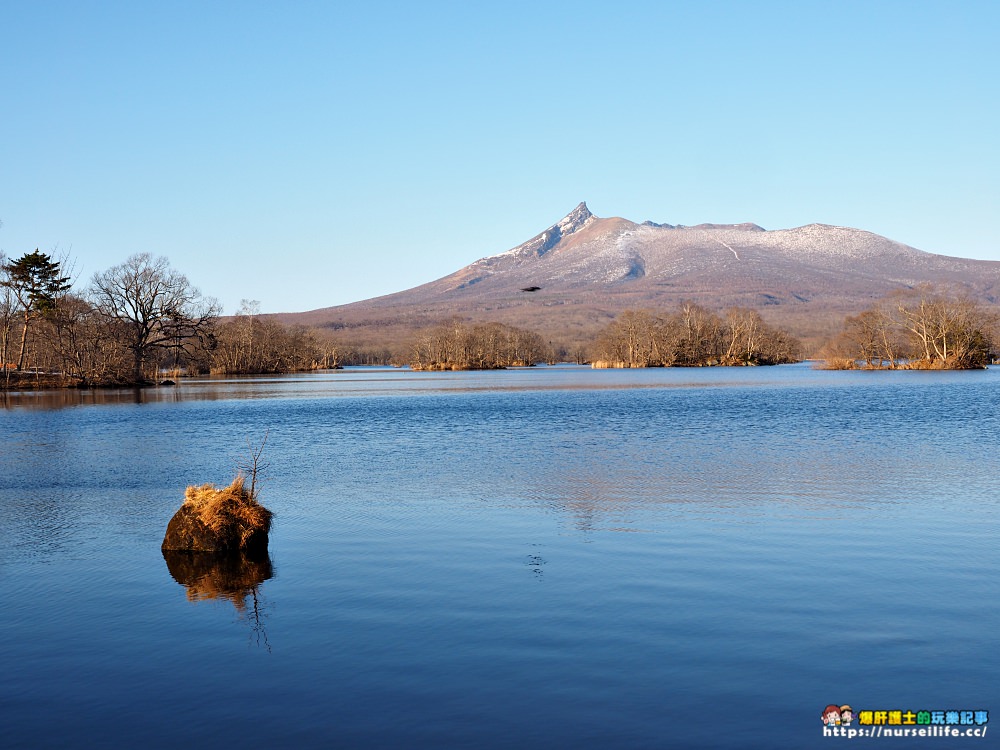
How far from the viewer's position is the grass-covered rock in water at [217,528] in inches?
552

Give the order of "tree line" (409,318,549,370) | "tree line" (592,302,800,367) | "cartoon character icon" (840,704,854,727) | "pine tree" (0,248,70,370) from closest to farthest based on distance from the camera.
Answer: "cartoon character icon" (840,704,854,727)
"pine tree" (0,248,70,370)
"tree line" (592,302,800,367)
"tree line" (409,318,549,370)

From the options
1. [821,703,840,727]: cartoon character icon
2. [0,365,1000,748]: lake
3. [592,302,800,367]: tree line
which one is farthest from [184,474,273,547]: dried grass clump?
[592,302,800,367]: tree line

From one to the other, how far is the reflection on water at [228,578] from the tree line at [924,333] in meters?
83.5

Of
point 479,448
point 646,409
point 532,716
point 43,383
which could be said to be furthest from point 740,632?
point 43,383

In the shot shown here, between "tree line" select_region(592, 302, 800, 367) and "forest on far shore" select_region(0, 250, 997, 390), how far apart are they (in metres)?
0.17

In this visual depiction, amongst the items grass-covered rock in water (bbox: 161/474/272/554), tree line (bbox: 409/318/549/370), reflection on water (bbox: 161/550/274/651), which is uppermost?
tree line (bbox: 409/318/549/370)

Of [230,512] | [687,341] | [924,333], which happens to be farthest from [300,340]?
[230,512]

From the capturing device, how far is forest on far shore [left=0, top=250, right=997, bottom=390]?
68.9m

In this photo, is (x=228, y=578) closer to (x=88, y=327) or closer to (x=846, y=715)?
(x=846, y=715)

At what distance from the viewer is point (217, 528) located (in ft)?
46.1

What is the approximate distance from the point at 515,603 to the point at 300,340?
123088 millimetres

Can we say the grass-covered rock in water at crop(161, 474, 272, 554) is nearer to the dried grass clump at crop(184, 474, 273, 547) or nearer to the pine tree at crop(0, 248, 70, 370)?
the dried grass clump at crop(184, 474, 273, 547)

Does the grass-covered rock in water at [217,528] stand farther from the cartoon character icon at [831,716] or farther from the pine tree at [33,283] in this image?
the pine tree at [33,283]

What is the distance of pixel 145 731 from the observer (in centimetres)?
737
